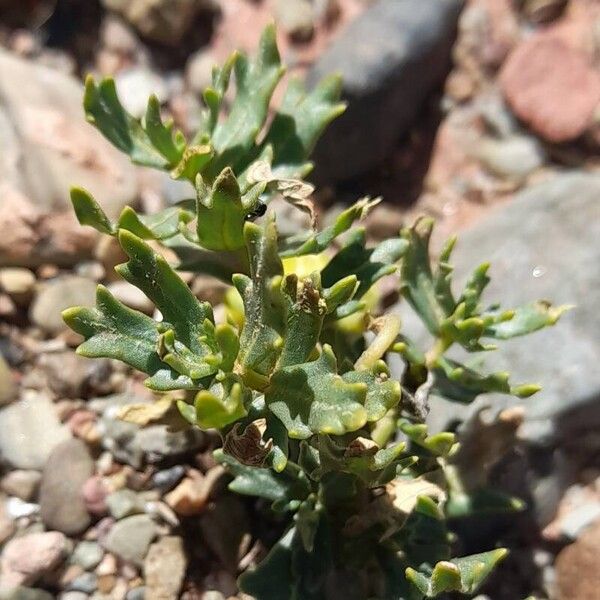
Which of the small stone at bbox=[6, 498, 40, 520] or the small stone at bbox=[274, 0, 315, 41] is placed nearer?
the small stone at bbox=[6, 498, 40, 520]

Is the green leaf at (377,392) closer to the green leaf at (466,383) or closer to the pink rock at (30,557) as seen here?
the green leaf at (466,383)

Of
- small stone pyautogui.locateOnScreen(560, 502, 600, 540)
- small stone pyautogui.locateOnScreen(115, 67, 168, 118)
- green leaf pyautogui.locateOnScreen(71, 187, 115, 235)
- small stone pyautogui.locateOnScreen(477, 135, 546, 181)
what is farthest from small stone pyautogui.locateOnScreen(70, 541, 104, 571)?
small stone pyautogui.locateOnScreen(477, 135, 546, 181)

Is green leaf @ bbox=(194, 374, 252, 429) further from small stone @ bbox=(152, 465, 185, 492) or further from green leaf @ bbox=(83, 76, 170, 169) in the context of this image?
small stone @ bbox=(152, 465, 185, 492)

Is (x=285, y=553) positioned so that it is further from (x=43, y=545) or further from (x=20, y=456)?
(x=20, y=456)

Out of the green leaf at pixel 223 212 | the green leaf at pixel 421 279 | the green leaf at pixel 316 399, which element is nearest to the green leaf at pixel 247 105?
the green leaf at pixel 223 212

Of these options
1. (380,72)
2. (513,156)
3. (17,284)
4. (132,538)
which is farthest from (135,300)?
(513,156)

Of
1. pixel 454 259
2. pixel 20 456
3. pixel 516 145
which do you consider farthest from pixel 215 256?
pixel 516 145
